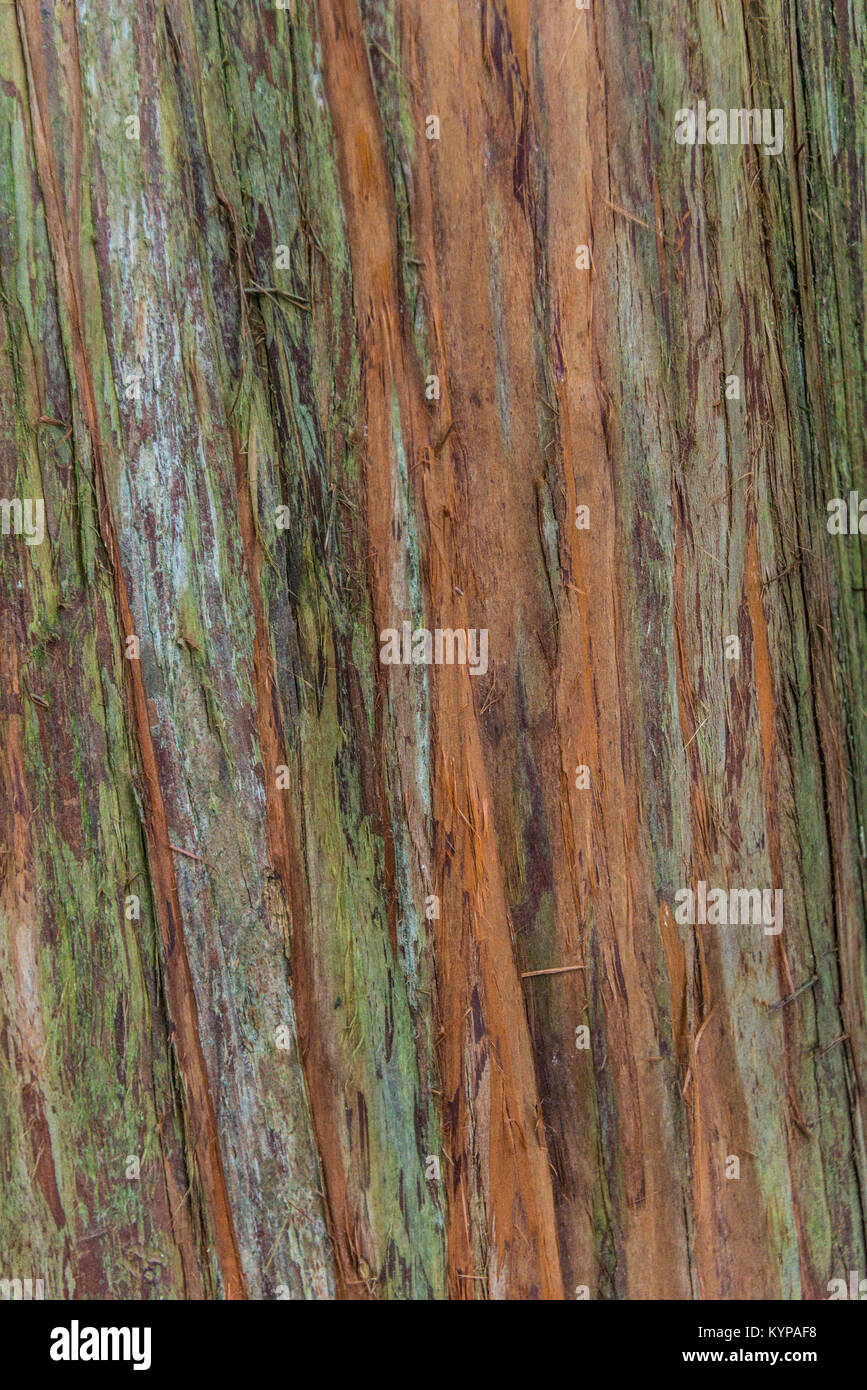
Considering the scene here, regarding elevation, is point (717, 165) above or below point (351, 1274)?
above

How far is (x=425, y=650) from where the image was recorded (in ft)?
3.26

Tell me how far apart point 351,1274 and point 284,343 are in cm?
107

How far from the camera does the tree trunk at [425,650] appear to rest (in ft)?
3.17

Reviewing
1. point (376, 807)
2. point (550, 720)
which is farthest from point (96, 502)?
point (550, 720)

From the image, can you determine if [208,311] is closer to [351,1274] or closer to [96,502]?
[96,502]

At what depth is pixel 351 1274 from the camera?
99 cm

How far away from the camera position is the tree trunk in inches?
38.1

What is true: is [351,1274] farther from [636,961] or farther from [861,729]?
[861,729]

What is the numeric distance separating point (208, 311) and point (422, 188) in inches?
11.0

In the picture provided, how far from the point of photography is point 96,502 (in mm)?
979
